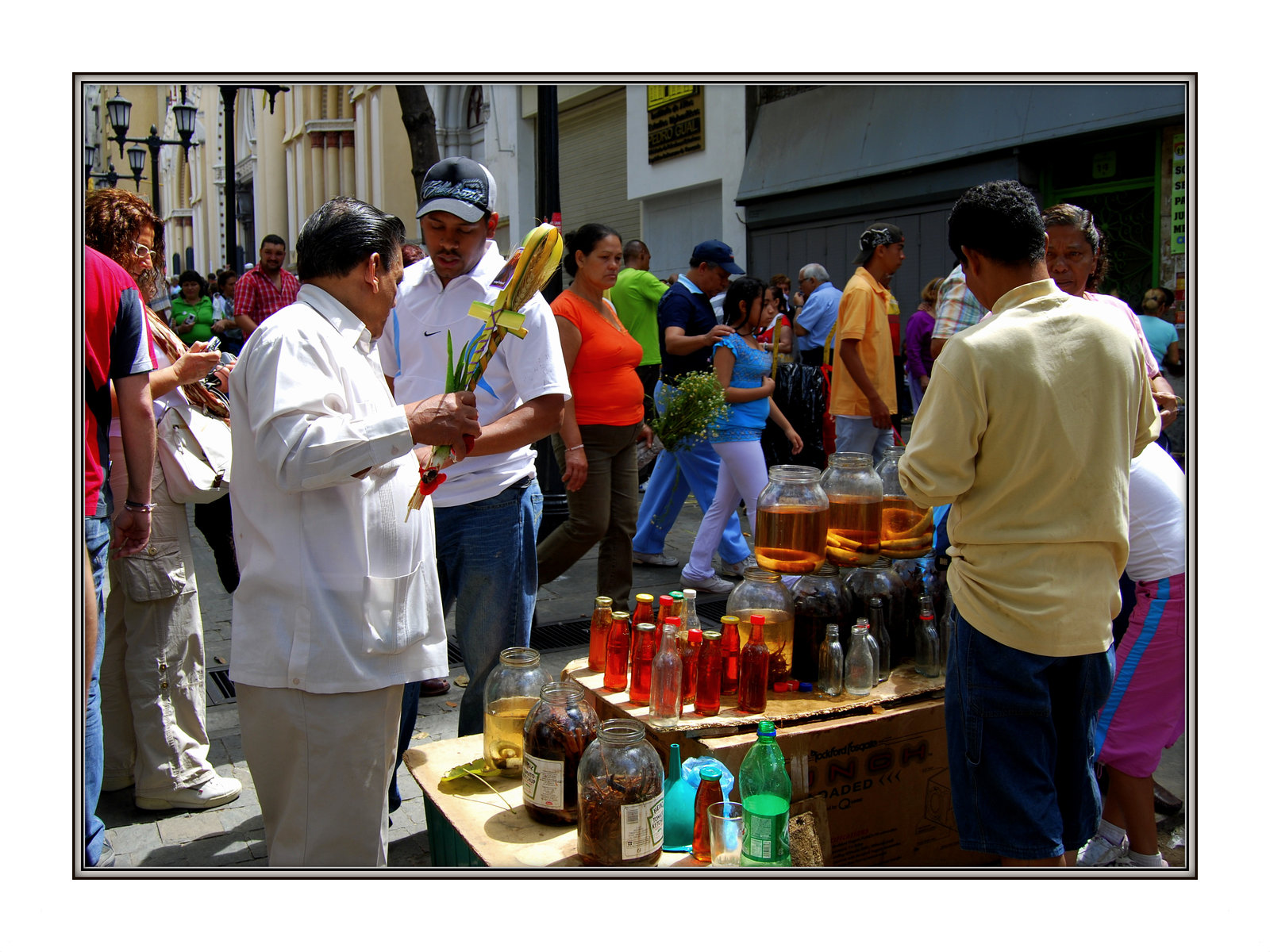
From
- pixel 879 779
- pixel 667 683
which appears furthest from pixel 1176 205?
pixel 667 683

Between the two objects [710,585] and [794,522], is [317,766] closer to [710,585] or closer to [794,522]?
[794,522]

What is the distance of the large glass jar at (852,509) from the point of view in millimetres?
3350

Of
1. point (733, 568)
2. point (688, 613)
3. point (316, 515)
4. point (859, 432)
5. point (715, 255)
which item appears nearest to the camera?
point (316, 515)

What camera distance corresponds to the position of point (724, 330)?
20.6 ft

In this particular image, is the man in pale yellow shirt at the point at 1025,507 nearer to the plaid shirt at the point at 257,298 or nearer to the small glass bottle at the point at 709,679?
the small glass bottle at the point at 709,679

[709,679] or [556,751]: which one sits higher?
[709,679]

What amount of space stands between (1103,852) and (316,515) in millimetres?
2570

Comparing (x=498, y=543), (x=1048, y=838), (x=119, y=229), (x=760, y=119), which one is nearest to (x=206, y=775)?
(x=498, y=543)

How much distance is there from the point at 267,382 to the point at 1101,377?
6.24ft

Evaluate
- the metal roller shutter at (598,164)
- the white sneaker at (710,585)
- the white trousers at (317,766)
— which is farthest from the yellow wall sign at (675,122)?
the white trousers at (317,766)

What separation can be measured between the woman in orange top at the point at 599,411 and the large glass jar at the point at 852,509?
5.11ft

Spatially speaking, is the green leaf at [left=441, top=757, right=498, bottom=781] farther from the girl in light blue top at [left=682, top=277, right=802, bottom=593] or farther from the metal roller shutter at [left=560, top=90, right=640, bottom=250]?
the metal roller shutter at [left=560, top=90, right=640, bottom=250]

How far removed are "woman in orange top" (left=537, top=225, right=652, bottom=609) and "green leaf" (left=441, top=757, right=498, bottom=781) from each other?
6.43ft

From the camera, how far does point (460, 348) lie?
3287 millimetres
